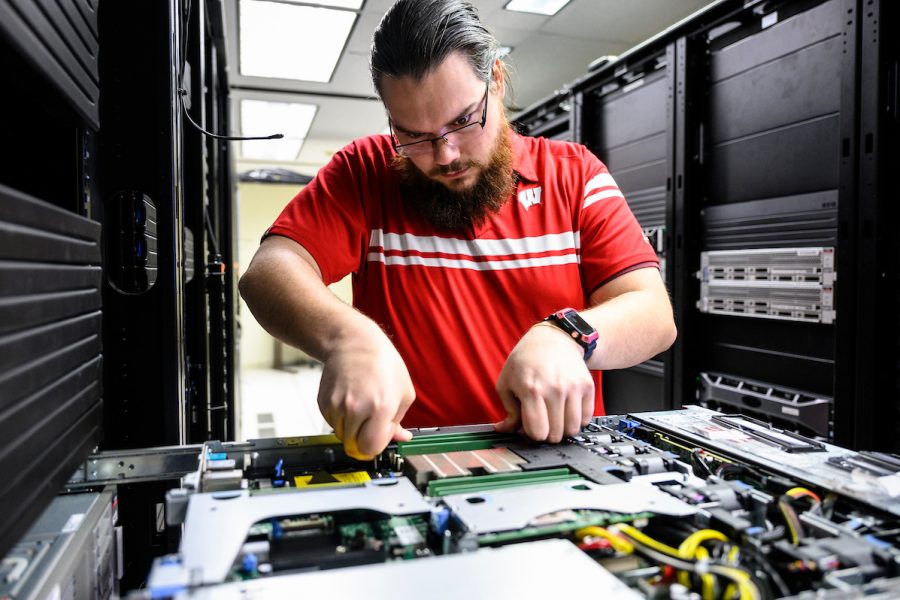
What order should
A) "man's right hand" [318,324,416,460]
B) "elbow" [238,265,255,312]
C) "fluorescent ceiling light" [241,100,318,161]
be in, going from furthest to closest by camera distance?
"fluorescent ceiling light" [241,100,318,161] < "elbow" [238,265,255,312] < "man's right hand" [318,324,416,460]

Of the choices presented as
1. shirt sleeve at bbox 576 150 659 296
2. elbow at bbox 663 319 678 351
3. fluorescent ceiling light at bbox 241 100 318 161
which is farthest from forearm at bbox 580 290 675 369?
fluorescent ceiling light at bbox 241 100 318 161

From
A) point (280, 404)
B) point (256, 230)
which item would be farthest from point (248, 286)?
point (256, 230)

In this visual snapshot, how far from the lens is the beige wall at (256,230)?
10.6 meters

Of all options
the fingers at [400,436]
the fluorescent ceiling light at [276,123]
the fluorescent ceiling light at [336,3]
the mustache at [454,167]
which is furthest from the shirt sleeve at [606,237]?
the fluorescent ceiling light at [276,123]

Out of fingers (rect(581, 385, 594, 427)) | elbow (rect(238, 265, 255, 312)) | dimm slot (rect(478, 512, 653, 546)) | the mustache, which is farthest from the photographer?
the mustache

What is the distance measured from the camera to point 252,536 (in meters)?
0.67

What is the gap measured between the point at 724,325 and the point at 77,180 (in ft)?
9.33

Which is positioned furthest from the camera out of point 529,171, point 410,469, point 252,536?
point 529,171

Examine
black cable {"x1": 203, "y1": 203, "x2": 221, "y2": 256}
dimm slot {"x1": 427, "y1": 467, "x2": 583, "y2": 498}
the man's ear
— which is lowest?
dimm slot {"x1": 427, "y1": 467, "x2": 583, "y2": 498}

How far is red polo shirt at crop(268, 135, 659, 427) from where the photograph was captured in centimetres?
155

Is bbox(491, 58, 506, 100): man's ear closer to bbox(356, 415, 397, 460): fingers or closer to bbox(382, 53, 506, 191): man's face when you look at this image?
bbox(382, 53, 506, 191): man's face

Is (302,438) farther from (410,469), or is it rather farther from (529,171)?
(529,171)

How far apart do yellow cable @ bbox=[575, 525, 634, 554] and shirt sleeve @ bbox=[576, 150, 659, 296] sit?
35.9 inches

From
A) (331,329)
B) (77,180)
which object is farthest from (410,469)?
(77,180)
